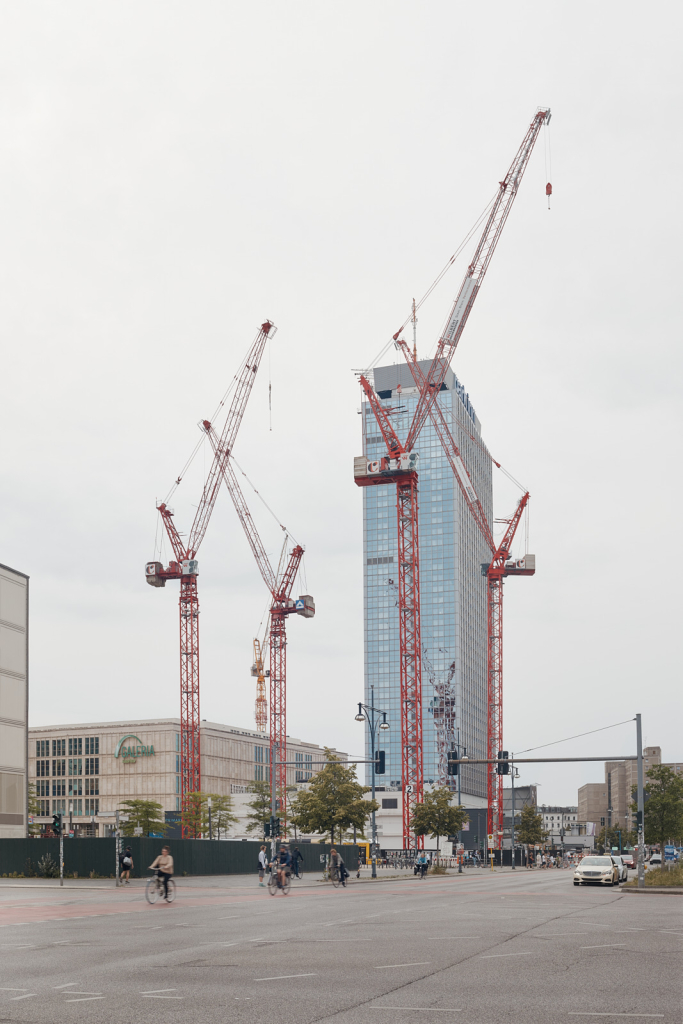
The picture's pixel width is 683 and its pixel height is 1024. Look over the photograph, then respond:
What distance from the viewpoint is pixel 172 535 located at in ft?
413

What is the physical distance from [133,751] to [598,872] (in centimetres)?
10822

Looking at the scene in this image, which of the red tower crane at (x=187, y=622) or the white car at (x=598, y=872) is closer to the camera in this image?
the white car at (x=598, y=872)

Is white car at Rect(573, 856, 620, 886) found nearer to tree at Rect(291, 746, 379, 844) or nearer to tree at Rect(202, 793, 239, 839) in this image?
tree at Rect(291, 746, 379, 844)

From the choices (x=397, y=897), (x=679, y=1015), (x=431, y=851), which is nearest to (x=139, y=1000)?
(x=679, y=1015)

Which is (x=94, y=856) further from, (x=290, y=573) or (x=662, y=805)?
(x=290, y=573)

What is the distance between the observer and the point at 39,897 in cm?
3781

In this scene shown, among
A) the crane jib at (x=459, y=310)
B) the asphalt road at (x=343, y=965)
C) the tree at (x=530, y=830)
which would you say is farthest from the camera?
the tree at (x=530, y=830)

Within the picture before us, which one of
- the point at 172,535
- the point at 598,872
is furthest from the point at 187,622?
the point at 598,872

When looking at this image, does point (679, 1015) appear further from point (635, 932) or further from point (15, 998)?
point (635, 932)

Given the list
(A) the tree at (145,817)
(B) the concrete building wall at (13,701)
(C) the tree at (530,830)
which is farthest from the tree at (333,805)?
(C) the tree at (530,830)

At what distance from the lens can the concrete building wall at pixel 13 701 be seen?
66000mm

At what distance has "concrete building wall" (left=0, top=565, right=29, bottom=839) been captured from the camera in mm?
66000

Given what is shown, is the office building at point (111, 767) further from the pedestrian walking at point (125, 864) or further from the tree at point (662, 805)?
the pedestrian walking at point (125, 864)

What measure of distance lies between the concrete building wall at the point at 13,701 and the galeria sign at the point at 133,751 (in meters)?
79.4
